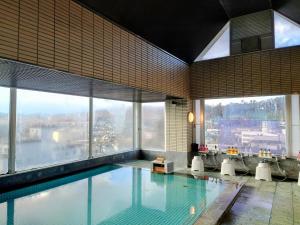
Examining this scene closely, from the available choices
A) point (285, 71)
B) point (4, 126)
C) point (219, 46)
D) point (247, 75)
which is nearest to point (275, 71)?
point (285, 71)

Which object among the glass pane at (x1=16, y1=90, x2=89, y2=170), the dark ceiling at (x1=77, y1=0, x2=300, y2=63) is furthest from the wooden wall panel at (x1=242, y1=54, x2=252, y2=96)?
the glass pane at (x1=16, y1=90, x2=89, y2=170)

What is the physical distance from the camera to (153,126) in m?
8.58

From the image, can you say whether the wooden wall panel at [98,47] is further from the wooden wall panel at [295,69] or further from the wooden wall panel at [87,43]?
the wooden wall panel at [295,69]

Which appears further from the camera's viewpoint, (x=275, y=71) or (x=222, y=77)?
(x=222, y=77)

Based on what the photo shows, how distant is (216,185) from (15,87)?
206 inches

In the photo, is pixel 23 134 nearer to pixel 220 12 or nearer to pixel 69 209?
pixel 69 209

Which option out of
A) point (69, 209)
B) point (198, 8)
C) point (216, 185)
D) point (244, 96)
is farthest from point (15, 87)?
point (244, 96)

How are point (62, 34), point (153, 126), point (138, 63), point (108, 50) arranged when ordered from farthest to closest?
point (153, 126) < point (138, 63) < point (108, 50) < point (62, 34)

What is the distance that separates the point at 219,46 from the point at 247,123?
2.47m

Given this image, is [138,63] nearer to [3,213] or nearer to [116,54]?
[116,54]

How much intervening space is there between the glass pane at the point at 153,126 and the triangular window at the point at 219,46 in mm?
2352

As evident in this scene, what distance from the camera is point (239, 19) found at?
6656mm

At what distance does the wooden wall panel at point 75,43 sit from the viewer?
2951 millimetres

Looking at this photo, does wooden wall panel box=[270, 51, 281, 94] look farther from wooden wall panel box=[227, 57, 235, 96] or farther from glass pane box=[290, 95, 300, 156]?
wooden wall panel box=[227, 57, 235, 96]
